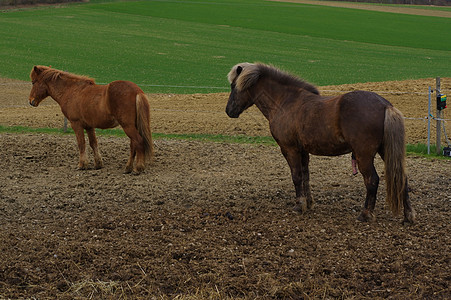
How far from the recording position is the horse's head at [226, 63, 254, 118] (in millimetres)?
8148

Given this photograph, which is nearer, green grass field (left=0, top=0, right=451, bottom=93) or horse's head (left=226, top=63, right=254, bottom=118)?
horse's head (left=226, top=63, right=254, bottom=118)

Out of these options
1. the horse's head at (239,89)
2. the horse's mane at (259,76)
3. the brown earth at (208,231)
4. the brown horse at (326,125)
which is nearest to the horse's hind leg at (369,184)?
the brown horse at (326,125)

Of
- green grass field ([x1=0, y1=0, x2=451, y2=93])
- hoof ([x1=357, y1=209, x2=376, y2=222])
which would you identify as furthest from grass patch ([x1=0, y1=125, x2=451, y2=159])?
green grass field ([x1=0, y1=0, x2=451, y2=93])

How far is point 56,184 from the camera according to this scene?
31.3 feet

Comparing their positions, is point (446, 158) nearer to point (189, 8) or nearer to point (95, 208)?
point (95, 208)

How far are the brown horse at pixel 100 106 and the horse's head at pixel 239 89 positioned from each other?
7.39 ft

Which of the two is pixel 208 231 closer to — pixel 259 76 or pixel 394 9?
pixel 259 76

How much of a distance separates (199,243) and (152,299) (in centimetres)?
137

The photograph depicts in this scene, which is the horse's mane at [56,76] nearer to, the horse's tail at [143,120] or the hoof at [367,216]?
the horse's tail at [143,120]

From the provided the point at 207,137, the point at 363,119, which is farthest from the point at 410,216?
the point at 207,137

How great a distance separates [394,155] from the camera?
6.82m

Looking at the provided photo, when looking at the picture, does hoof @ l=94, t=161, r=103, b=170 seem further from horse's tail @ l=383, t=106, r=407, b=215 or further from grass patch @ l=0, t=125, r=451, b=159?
horse's tail @ l=383, t=106, r=407, b=215

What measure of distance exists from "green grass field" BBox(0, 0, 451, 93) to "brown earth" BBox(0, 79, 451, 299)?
10039mm

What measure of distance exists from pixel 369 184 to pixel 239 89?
2.40 m
